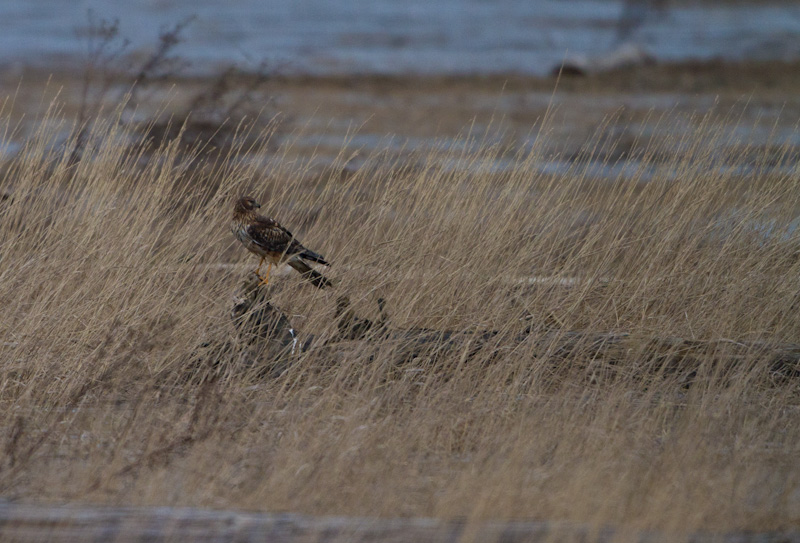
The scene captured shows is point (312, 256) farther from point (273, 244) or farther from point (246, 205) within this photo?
point (246, 205)

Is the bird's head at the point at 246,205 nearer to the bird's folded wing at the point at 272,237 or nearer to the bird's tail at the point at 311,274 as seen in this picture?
the bird's folded wing at the point at 272,237

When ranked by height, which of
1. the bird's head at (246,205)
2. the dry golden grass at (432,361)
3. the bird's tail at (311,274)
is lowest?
the dry golden grass at (432,361)

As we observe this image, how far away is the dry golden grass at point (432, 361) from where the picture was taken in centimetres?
339

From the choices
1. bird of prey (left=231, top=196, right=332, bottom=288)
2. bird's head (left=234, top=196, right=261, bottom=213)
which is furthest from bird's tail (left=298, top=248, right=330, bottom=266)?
bird's head (left=234, top=196, right=261, bottom=213)

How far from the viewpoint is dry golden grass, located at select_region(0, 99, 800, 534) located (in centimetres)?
339

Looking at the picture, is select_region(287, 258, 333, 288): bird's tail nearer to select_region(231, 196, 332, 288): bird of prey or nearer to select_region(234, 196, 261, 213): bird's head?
select_region(231, 196, 332, 288): bird of prey

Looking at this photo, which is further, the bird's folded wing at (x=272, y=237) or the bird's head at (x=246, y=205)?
the bird's head at (x=246, y=205)

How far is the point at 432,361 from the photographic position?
15.7 feet

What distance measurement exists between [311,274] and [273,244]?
0.32 metres

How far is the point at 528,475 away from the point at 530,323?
5.23 feet

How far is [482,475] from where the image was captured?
134 inches

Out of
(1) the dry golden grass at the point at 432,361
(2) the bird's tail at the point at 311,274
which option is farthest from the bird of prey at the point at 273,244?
(1) the dry golden grass at the point at 432,361

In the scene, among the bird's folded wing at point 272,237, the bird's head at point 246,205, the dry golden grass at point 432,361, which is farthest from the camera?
the bird's head at point 246,205

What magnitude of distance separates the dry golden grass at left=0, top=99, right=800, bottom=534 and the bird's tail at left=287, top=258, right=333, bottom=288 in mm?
166
